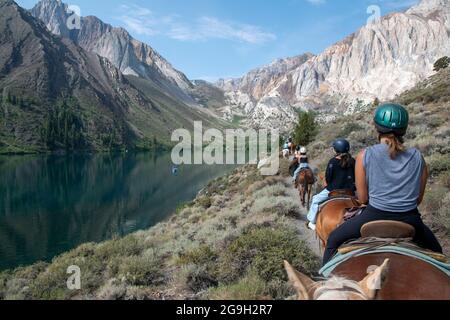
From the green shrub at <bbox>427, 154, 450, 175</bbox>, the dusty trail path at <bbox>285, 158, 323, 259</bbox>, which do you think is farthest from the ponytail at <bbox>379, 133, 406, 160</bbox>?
the green shrub at <bbox>427, 154, 450, 175</bbox>

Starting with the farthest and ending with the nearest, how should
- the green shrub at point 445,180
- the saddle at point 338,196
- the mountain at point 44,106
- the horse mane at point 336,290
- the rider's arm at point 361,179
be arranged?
the mountain at point 44,106, the green shrub at point 445,180, the saddle at point 338,196, the rider's arm at point 361,179, the horse mane at point 336,290

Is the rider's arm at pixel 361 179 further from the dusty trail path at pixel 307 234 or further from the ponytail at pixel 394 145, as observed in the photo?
the dusty trail path at pixel 307 234

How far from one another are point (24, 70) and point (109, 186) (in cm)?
13485

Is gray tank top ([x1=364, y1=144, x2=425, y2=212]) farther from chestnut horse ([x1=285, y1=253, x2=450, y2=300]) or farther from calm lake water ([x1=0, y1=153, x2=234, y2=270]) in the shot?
calm lake water ([x1=0, y1=153, x2=234, y2=270])

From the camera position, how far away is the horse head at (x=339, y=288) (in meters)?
2.73

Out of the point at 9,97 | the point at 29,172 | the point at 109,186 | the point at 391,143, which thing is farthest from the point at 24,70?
the point at 391,143

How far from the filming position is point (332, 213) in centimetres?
791

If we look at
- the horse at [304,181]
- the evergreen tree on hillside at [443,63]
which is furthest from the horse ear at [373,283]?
the evergreen tree on hillside at [443,63]

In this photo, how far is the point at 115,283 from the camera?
10.0m

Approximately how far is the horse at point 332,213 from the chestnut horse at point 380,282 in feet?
12.9

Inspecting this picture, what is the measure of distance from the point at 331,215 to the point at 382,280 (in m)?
4.99

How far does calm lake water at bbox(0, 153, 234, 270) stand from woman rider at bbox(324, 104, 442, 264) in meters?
26.4

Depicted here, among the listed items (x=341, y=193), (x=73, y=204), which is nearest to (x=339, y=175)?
(x=341, y=193)

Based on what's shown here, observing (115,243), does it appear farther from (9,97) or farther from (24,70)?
(24,70)
